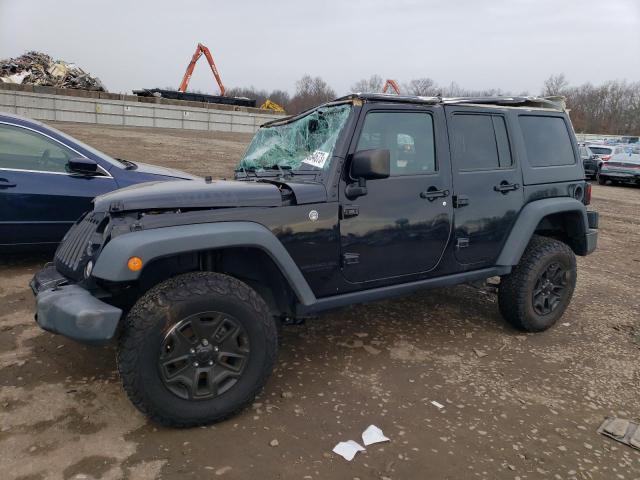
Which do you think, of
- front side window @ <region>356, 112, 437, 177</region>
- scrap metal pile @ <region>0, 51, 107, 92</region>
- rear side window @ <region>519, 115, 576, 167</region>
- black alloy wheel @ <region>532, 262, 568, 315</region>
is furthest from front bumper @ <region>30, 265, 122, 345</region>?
scrap metal pile @ <region>0, 51, 107, 92</region>

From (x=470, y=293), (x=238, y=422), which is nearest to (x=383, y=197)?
(x=238, y=422)

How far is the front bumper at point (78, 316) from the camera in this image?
235cm

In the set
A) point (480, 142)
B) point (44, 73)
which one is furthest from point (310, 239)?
point (44, 73)

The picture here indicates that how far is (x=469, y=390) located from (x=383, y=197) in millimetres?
1399

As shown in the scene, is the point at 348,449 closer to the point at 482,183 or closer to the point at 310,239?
the point at 310,239

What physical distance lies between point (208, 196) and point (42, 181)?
2.97 m

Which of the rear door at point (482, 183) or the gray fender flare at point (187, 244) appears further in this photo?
the rear door at point (482, 183)

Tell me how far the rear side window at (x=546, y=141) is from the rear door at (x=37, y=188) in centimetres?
408

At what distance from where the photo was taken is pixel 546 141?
4.24 metres

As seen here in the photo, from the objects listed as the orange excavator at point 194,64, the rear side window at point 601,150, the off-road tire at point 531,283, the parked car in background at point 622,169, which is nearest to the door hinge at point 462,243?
the off-road tire at point 531,283

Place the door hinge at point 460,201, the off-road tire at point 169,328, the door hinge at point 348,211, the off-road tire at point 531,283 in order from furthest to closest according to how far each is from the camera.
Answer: the off-road tire at point 531,283, the door hinge at point 460,201, the door hinge at point 348,211, the off-road tire at point 169,328

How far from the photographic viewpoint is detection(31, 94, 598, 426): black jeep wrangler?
2.54 m

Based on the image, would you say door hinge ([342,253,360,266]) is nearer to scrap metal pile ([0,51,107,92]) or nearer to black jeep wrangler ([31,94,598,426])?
black jeep wrangler ([31,94,598,426])

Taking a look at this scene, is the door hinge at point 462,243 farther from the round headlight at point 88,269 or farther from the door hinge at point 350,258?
the round headlight at point 88,269
